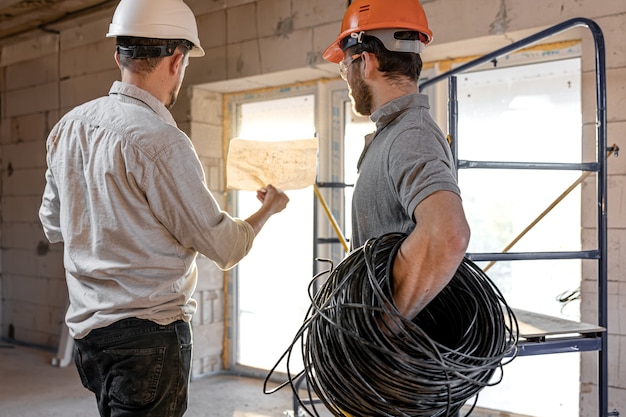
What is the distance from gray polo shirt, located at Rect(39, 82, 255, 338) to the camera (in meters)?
1.62

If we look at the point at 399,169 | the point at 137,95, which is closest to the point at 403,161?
the point at 399,169

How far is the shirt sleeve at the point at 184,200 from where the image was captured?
5.31ft

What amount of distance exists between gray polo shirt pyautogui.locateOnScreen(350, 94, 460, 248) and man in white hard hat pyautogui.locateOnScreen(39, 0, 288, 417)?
427mm

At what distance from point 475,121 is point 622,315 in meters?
1.25

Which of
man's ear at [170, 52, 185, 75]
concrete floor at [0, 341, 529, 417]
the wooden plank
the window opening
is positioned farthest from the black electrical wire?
the window opening

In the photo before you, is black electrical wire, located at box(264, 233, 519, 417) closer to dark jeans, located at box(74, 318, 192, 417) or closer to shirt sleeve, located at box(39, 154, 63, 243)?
dark jeans, located at box(74, 318, 192, 417)

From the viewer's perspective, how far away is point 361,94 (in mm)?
1537

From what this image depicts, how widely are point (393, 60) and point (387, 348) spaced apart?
67 centimetres

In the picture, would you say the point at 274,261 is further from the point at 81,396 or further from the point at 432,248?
the point at 432,248

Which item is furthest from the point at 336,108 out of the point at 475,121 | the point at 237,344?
the point at 237,344

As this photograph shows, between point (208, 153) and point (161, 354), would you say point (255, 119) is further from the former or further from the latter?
point (161, 354)

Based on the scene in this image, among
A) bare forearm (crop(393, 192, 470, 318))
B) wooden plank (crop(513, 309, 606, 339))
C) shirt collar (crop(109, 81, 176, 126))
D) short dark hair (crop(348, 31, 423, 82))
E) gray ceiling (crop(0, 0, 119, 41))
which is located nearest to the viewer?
bare forearm (crop(393, 192, 470, 318))

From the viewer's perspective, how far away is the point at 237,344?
4652 mm

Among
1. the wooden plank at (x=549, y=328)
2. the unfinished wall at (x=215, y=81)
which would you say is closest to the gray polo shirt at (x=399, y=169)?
the wooden plank at (x=549, y=328)
